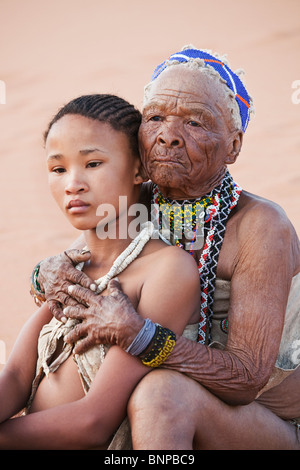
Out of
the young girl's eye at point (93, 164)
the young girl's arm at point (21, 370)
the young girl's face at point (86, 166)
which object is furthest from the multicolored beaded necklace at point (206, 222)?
Answer: the young girl's arm at point (21, 370)

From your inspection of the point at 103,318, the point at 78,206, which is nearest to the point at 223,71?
the point at 78,206

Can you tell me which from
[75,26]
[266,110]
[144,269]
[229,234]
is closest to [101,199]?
[144,269]

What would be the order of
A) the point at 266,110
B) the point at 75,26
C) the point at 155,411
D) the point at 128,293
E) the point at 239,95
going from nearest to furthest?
the point at 155,411, the point at 128,293, the point at 239,95, the point at 266,110, the point at 75,26

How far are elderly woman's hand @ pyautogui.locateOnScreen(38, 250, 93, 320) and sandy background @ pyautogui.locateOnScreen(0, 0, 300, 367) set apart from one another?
11.6 ft

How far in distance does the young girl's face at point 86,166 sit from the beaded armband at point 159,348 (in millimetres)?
600

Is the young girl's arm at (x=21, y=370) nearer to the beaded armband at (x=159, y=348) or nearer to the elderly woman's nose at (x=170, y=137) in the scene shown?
the beaded armband at (x=159, y=348)

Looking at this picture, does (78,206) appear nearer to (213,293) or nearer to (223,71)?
(213,293)

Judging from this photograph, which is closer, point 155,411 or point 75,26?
point 155,411

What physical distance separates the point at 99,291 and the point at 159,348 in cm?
47

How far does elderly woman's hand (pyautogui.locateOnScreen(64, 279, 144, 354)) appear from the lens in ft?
8.98

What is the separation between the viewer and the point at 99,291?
307 centimetres

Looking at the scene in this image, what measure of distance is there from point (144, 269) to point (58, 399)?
2.19 ft

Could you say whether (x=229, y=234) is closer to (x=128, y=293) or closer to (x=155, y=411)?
(x=128, y=293)

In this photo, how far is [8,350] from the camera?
6.58 m
